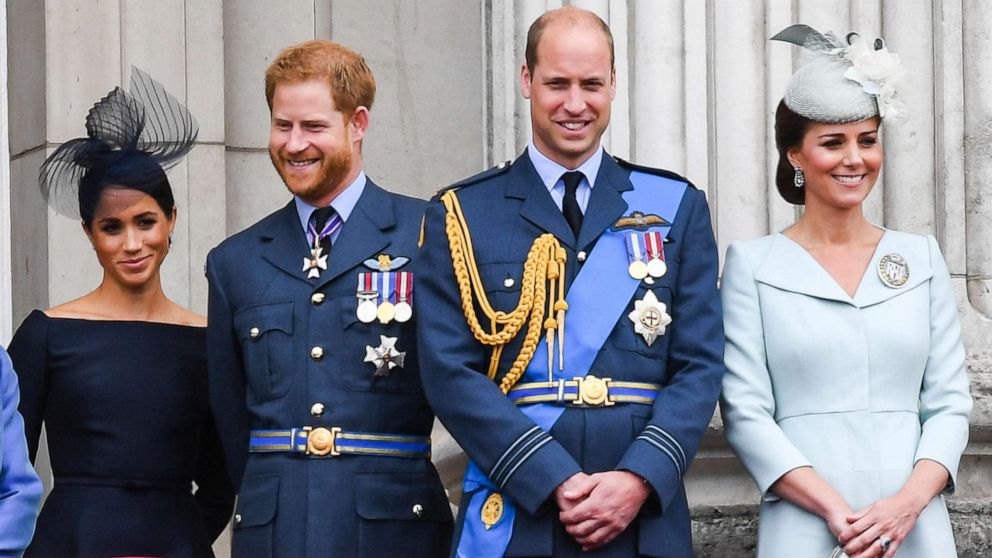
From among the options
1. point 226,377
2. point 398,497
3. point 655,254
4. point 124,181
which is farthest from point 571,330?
point 124,181

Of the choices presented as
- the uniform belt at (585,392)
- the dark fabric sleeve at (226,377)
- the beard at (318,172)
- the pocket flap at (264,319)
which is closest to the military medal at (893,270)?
the uniform belt at (585,392)

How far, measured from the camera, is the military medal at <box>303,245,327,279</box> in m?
5.26

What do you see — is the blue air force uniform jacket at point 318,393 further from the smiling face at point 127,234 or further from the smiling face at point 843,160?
the smiling face at point 843,160

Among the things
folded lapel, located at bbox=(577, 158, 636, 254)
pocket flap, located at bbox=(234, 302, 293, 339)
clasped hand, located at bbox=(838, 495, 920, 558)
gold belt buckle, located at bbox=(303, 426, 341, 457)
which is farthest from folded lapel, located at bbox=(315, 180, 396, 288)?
clasped hand, located at bbox=(838, 495, 920, 558)

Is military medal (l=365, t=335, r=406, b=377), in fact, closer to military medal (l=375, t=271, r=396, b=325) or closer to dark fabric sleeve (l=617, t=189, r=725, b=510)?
military medal (l=375, t=271, r=396, b=325)

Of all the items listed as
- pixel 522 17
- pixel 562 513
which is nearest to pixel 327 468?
pixel 562 513

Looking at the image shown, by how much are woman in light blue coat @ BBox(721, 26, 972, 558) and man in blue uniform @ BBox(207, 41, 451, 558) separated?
78cm

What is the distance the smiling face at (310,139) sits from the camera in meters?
5.25

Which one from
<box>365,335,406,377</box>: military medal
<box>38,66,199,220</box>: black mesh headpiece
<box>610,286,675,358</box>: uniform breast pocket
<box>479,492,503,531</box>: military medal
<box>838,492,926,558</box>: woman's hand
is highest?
<box>38,66,199,220</box>: black mesh headpiece

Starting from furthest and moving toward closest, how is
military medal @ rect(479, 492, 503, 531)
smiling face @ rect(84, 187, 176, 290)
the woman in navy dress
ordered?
smiling face @ rect(84, 187, 176, 290) → the woman in navy dress → military medal @ rect(479, 492, 503, 531)

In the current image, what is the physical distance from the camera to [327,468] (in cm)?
511

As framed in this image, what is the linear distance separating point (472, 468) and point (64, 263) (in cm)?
213

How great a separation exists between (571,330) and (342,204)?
765mm

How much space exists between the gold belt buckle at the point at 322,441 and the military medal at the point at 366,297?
280 millimetres
